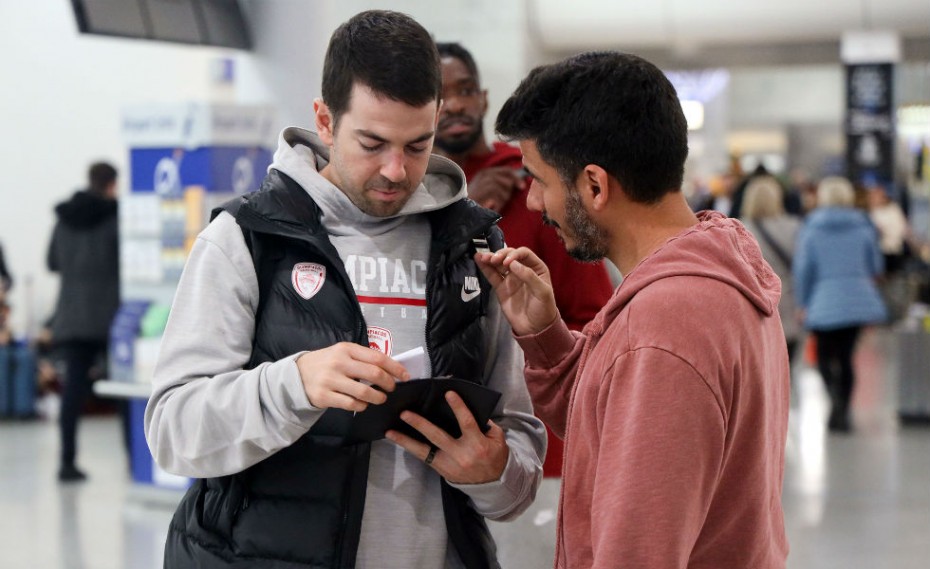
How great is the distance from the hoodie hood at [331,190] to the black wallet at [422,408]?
349mm

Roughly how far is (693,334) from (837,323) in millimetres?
7238

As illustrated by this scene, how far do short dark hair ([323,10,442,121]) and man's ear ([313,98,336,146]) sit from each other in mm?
37

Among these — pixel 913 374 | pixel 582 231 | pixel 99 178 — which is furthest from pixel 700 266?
pixel 913 374

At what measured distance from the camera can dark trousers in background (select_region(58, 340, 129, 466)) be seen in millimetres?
7125

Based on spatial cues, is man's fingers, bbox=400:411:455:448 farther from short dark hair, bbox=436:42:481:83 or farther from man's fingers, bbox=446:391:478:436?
short dark hair, bbox=436:42:481:83

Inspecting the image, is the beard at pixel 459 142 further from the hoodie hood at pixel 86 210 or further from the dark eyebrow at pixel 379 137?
the hoodie hood at pixel 86 210

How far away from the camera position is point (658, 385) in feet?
4.55

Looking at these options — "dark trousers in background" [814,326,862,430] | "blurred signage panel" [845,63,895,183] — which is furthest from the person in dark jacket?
"blurred signage panel" [845,63,895,183]

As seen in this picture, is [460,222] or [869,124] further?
[869,124]

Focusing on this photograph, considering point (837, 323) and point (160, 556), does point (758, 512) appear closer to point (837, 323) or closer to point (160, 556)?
point (160, 556)

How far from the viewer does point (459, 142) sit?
3.18 m

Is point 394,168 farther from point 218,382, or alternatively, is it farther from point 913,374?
point 913,374

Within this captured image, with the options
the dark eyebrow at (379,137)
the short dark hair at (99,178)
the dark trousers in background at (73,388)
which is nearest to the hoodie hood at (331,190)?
the dark eyebrow at (379,137)

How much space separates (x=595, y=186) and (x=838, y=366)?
24.3 feet
